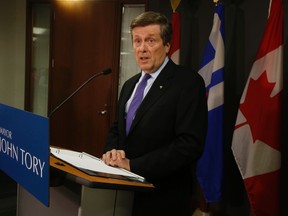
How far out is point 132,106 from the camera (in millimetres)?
1481

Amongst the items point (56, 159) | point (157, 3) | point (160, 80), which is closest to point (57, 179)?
point (56, 159)

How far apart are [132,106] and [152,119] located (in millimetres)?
169

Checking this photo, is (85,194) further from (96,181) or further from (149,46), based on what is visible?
(149,46)

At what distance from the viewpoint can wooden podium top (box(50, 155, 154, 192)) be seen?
0.95m

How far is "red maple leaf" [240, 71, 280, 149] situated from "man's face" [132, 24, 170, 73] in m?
1.07

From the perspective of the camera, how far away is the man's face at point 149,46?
1372 millimetres

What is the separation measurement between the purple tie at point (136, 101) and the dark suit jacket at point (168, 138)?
0.06 m

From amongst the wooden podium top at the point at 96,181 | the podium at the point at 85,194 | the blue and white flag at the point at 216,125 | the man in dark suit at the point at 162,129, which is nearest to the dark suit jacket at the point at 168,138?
the man in dark suit at the point at 162,129

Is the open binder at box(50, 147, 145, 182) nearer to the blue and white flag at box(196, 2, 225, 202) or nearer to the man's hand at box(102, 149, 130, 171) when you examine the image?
the man's hand at box(102, 149, 130, 171)

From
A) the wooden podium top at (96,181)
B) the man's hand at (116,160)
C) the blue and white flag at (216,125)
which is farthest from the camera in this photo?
the blue and white flag at (216,125)

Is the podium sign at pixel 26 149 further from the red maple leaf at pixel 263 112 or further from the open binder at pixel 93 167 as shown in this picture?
the red maple leaf at pixel 263 112

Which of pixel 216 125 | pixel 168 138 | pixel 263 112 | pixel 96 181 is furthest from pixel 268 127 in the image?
pixel 96 181

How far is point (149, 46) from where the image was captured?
1.39 m

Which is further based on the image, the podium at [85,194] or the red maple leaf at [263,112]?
the red maple leaf at [263,112]
